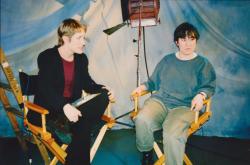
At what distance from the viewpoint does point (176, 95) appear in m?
2.86

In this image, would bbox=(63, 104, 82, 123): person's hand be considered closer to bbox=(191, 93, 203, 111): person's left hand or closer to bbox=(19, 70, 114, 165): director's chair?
bbox=(19, 70, 114, 165): director's chair

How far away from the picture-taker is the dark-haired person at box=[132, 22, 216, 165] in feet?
8.17

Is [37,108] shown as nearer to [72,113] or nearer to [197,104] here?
[72,113]

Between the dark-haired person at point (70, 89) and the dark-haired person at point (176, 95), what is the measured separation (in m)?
0.43

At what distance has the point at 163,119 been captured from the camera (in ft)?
9.30

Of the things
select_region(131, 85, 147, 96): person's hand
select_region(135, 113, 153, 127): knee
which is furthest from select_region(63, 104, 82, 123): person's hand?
select_region(131, 85, 147, 96): person's hand

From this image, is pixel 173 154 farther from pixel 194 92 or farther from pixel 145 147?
pixel 194 92

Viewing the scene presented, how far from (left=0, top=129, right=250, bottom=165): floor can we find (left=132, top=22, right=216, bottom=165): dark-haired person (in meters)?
0.70

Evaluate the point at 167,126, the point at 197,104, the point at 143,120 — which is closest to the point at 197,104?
the point at 197,104

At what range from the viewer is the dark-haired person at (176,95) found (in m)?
2.49

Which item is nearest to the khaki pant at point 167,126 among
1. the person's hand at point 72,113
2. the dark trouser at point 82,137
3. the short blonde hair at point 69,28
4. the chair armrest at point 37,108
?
the dark trouser at point 82,137

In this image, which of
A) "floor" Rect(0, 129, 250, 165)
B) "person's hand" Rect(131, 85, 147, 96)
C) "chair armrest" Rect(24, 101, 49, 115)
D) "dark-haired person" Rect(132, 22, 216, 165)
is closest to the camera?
"chair armrest" Rect(24, 101, 49, 115)

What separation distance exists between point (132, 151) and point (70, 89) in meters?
1.13

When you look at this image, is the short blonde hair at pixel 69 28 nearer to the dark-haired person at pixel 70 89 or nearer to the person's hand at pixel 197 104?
the dark-haired person at pixel 70 89
